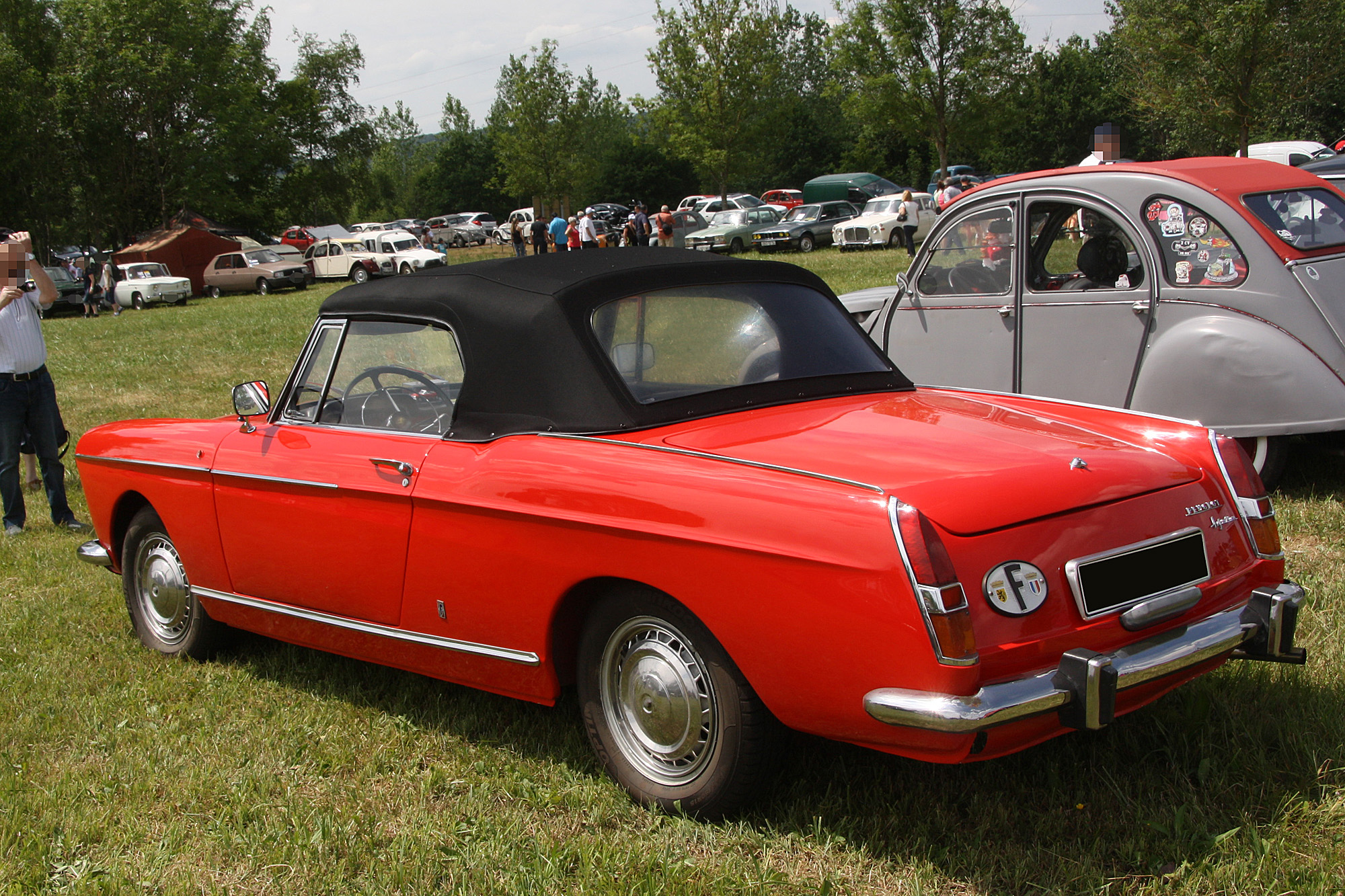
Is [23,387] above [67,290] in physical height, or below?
below

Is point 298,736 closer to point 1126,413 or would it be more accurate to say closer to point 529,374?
point 529,374

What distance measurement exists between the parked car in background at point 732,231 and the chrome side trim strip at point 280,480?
28.7 metres

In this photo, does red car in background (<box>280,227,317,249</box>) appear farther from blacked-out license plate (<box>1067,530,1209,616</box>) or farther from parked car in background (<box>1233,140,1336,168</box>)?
blacked-out license plate (<box>1067,530,1209,616</box>)

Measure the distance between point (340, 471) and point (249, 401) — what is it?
778mm

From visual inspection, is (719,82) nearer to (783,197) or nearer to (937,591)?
(783,197)

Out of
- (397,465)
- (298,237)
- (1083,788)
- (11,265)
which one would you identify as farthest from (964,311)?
(298,237)

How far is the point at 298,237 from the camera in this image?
54688mm

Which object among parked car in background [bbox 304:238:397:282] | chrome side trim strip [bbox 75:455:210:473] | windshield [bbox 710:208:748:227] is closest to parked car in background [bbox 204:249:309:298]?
parked car in background [bbox 304:238:397:282]

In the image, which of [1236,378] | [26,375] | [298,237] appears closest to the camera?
[1236,378]

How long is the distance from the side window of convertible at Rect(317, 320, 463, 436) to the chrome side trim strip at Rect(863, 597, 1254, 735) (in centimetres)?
189

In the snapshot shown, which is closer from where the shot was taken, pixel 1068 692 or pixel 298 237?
pixel 1068 692

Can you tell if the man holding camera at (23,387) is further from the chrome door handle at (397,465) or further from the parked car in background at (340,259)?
the parked car in background at (340,259)

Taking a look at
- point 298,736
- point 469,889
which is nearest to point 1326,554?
point 469,889

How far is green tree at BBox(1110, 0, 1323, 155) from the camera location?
2211 cm
